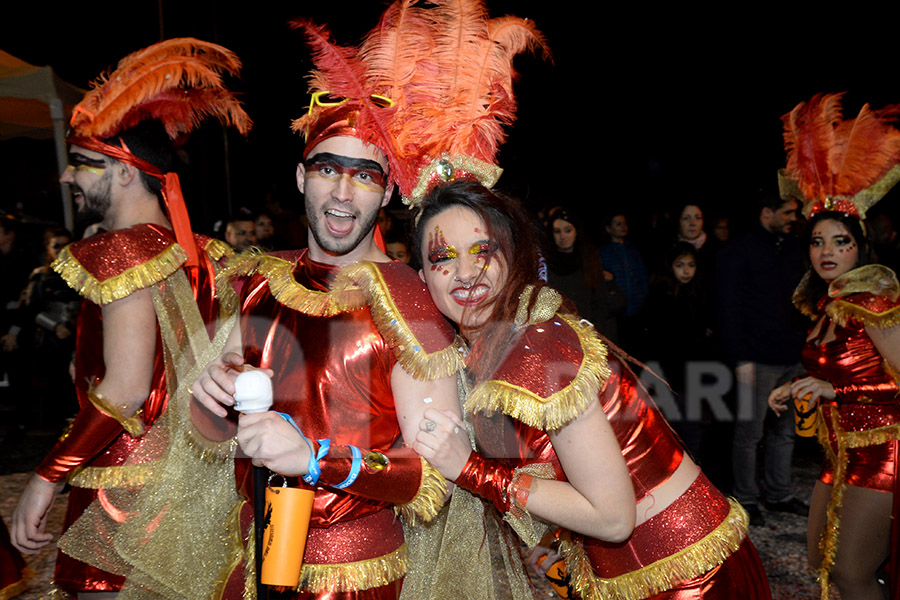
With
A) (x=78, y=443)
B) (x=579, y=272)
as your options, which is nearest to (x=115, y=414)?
(x=78, y=443)

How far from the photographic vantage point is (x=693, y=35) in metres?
10.4

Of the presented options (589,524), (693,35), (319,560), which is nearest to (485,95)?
(589,524)

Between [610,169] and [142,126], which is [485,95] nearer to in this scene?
[142,126]

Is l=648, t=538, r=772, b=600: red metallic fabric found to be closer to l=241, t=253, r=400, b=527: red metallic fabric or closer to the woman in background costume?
l=241, t=253, r=400, b=527: red metallic fabric

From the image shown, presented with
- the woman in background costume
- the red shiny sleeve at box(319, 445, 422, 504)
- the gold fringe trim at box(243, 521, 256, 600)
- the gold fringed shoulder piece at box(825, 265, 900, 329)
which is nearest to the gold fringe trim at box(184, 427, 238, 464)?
the gold fringe trim at box(243, 521, 256, 600)

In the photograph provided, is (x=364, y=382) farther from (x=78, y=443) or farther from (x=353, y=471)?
(x=78, y=443)

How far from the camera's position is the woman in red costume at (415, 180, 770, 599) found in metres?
1.63

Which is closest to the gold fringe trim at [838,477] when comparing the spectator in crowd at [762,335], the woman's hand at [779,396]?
the woman's hand at [779,396]

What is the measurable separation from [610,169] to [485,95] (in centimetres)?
1019

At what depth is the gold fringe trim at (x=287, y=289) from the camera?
1.87 m

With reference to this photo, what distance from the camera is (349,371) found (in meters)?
1.80

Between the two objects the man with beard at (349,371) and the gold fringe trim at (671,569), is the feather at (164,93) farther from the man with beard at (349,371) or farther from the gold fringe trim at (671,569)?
the gold fringe trim at (671,569)

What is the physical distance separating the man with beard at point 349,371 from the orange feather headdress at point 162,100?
733 mm

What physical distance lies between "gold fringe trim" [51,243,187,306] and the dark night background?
7479mm
